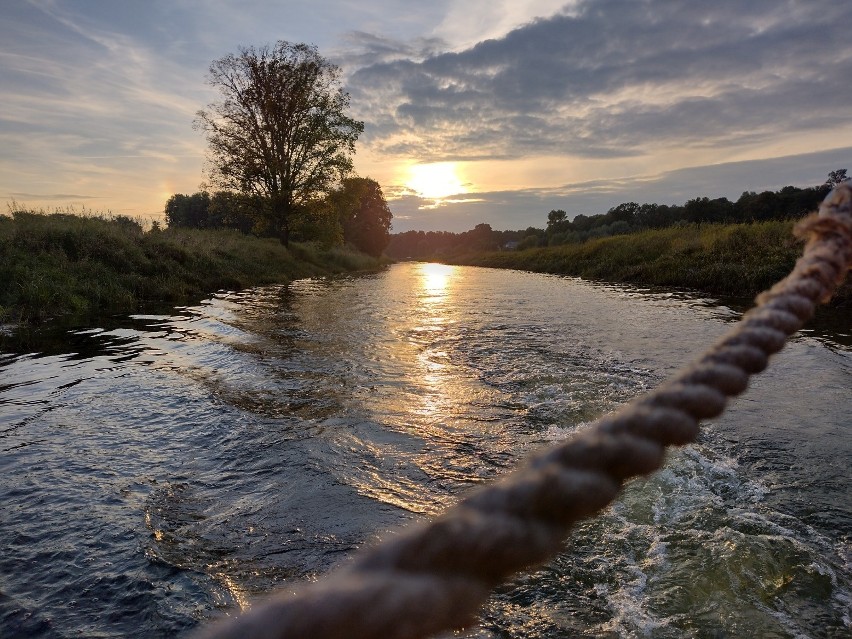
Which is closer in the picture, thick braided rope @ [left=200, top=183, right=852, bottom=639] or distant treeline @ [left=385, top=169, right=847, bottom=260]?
thick braided rope @ [left=200, top=183, right=852, bottom=639]

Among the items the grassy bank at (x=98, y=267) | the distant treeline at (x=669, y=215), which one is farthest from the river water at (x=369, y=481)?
the distant treeline at (x=669, y=215)

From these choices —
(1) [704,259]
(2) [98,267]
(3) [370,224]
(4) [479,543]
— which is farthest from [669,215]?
(4) [479,543]

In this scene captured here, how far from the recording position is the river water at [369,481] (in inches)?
124

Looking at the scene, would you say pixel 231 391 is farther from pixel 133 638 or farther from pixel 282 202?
pixel 282 202

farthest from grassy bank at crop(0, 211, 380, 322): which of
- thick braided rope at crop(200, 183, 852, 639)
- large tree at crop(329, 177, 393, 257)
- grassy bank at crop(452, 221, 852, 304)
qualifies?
large tree at crop(329, 177, 393, 257)

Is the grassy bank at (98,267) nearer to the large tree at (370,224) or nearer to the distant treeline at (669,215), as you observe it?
the distant treeline at (669,215)

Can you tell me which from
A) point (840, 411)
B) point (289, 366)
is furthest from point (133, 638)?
point (840, 411)

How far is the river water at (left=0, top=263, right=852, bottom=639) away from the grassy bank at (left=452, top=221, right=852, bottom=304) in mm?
7841

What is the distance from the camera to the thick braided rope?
0.54 metres

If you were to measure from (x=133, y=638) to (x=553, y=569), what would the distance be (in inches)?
97.9

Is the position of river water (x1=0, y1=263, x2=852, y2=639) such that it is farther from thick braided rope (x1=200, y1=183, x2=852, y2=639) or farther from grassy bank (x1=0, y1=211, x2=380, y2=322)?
grassy bank (x1=0, y1=211, x2=380, y2=322)

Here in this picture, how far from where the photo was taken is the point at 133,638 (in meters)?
2.87

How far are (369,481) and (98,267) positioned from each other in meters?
14.2

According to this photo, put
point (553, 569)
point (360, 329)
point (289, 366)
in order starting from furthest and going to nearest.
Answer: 1. point (360, 329)
2. point (289, 366)
3. point (553, 569)
